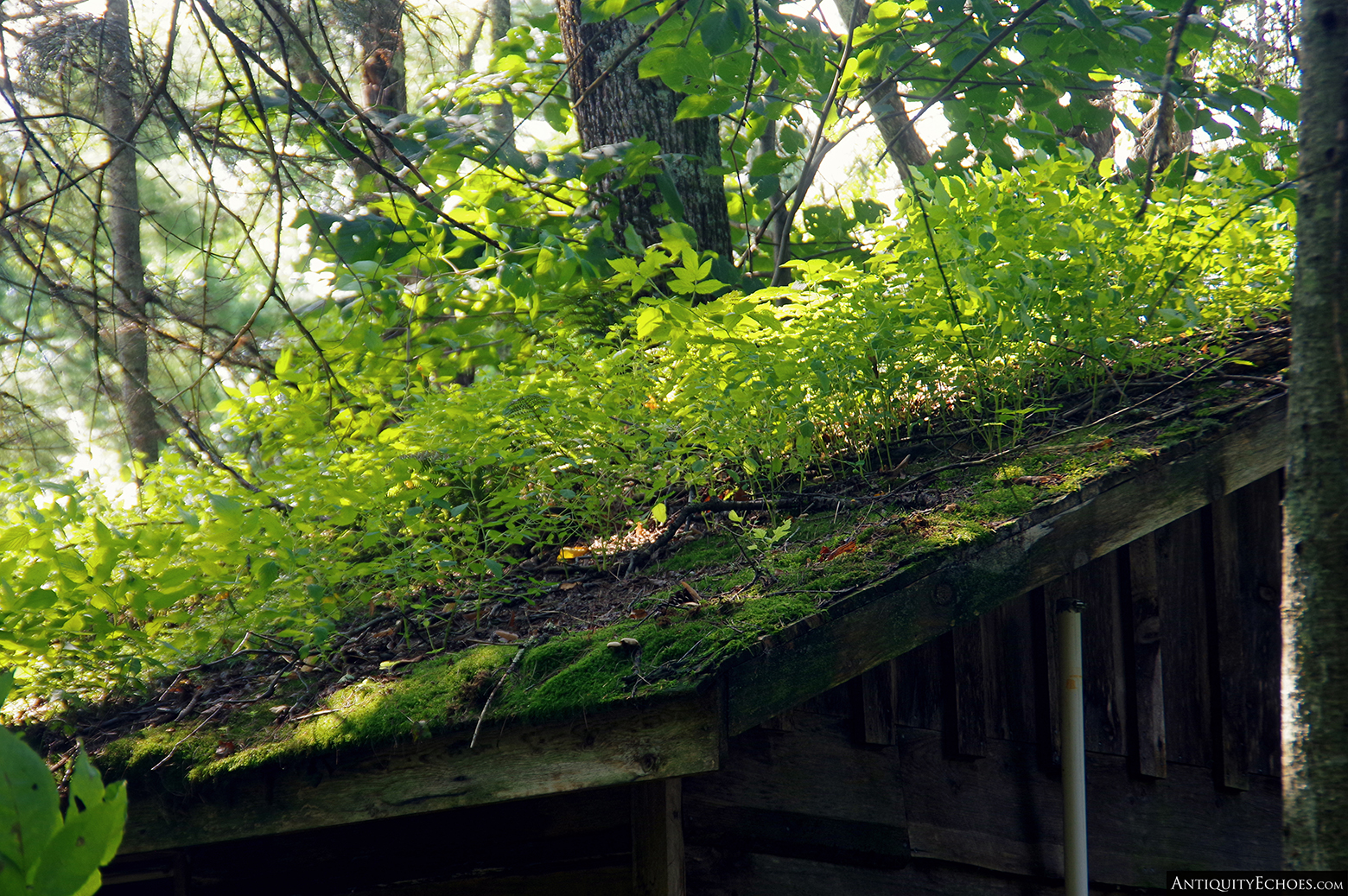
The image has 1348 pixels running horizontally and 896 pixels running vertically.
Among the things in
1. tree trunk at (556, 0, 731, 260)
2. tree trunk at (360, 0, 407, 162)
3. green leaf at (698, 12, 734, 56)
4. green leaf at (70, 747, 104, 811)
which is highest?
tree trunk at (360, 0, 407, 162)

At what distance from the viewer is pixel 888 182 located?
14.1m

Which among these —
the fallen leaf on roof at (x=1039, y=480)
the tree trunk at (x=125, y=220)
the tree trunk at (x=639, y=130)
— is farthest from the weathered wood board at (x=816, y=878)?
the tree trunk at (x=639, y=130)

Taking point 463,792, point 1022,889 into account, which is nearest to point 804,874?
point 1022,889

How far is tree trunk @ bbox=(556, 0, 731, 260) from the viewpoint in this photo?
5.15 m

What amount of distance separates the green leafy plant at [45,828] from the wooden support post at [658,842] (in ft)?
6.26

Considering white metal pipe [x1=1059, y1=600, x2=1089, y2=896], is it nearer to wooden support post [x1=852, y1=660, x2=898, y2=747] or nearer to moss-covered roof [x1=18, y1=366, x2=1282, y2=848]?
moss-covered roof [x1=18, y1=366, x2=1282, y2=848]

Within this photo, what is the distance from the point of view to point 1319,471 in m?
1.68

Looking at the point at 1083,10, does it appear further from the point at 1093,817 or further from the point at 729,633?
the point at 1093,817

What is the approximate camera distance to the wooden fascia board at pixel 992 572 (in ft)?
7.41

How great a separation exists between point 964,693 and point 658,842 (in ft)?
4.41

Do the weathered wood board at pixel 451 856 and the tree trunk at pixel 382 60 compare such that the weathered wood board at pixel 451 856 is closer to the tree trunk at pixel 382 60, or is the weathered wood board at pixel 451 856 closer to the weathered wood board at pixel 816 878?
the weathered wood board at pixel 816 878

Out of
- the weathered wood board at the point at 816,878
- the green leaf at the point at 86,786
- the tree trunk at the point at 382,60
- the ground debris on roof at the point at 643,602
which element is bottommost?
the weathered wood board at the point at 816,878

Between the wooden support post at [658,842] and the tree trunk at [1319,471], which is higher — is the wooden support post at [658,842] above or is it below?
below

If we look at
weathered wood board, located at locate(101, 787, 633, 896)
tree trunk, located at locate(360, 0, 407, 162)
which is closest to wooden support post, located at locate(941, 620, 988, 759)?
weathered wood board, located at locate(101, 787, 633, 896)
